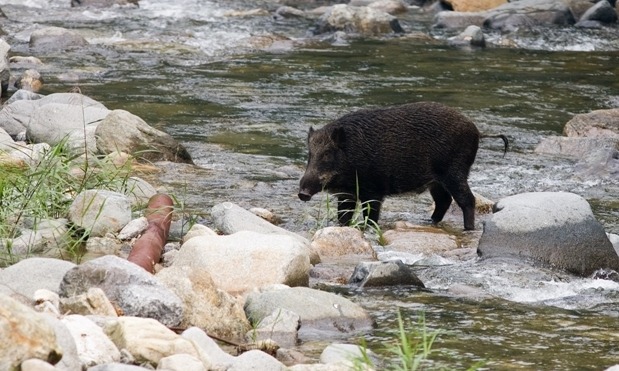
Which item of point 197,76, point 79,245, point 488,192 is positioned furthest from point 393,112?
point 197,76

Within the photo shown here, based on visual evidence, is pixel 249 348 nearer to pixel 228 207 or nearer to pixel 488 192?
pixel 228 207

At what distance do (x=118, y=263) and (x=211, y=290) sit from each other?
507 millimetres

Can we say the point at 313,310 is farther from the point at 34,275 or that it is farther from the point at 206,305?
the point at 34,275

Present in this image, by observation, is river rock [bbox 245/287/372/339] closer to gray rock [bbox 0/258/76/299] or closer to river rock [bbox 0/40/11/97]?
gray rock [bbox 0/258/76/299]

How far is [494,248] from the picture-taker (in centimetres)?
815

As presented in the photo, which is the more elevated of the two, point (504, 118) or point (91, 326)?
point (91, 326)

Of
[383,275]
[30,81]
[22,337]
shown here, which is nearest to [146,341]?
[22,337]

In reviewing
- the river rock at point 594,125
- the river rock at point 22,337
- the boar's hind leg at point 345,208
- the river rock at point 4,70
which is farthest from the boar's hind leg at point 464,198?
the river rock at point 4,70

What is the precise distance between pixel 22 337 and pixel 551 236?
4.41 metres

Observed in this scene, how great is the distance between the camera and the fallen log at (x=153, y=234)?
714 centimetres

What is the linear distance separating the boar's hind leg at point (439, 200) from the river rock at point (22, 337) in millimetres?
5587

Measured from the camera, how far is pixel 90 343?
16.6ft

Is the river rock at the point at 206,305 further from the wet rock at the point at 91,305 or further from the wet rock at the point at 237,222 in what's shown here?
the wet rock at the point at 237,222

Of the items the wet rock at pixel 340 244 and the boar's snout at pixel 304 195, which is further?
the boar's snout at pixel 304 195
